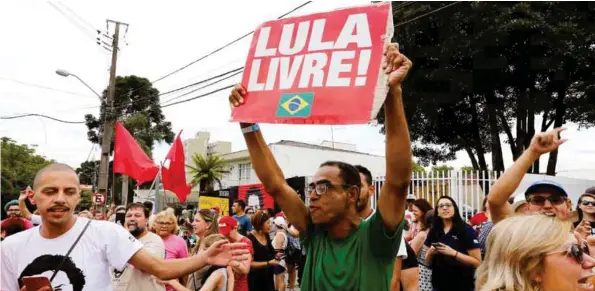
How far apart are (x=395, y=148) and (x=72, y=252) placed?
6.11 ft

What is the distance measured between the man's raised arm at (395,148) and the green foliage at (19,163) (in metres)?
56.7

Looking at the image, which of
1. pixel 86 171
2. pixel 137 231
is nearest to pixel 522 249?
pixel 137 231

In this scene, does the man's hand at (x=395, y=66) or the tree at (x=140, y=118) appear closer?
the man's hand at (x=395, y=66)

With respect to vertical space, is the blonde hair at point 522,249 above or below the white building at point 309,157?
below

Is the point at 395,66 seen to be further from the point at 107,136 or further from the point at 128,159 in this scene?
the point at 107,136

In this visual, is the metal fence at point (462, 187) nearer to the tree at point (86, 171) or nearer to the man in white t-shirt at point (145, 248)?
the man in white t-shirt at point (145, 248)

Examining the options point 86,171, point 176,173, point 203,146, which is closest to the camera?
point 176,173

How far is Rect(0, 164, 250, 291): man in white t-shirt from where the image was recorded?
304cm

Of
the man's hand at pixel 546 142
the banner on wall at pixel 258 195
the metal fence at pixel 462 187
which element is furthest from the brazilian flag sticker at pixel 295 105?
the banner on wall at pixel 258 195

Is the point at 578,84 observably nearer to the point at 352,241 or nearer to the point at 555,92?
the point at 555,92

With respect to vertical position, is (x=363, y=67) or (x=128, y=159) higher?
(x=128, y=159)

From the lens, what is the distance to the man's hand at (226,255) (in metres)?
3.01

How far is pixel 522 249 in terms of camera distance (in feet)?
7.04

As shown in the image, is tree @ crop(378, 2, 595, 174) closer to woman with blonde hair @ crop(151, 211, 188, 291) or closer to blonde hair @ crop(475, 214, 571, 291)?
woman with blonde hair @ crop(151, 211, 188, 291)
